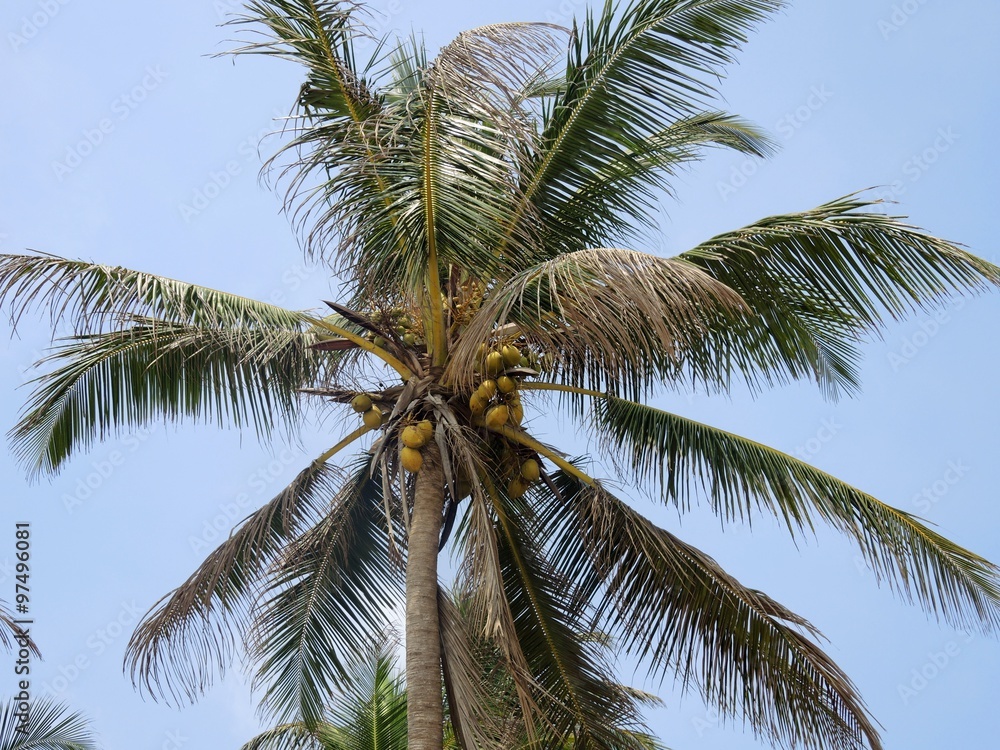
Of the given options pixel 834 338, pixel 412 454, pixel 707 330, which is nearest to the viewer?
pixel 412 454

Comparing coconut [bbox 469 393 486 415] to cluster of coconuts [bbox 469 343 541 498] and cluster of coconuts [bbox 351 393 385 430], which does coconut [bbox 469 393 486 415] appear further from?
cluster of coconuts [bbox 351 393 385 430]

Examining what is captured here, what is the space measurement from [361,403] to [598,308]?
6.90 ft

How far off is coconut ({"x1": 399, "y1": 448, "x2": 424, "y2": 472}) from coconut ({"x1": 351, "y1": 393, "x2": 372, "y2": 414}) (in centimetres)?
49

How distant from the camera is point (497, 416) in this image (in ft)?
24.0

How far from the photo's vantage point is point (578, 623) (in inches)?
334

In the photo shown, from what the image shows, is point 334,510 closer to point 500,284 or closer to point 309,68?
point 500,284

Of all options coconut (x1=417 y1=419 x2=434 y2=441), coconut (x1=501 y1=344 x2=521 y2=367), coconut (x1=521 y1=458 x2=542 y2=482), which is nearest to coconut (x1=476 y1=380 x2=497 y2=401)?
coconut (x1=501 y1=344 x2=521 y2=367)

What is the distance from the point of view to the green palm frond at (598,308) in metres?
6.06

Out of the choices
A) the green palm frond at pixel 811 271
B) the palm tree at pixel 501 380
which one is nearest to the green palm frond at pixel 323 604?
the palm tree at pixel 501 380

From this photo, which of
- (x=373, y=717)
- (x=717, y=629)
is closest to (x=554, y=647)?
(x=717, y=629)

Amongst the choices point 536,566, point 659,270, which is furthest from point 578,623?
point 659,270

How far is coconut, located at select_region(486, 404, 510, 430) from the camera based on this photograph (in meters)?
7.31

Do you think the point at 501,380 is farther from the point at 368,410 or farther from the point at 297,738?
the point at 297,738

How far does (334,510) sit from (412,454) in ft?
5.65
